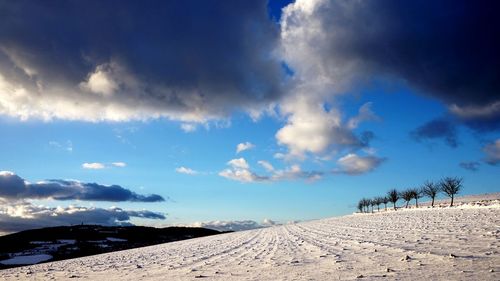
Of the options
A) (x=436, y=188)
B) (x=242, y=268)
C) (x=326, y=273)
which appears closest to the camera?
(x=326, y=273)

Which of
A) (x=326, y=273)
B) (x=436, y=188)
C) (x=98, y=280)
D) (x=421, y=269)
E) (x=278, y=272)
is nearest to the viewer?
(x=421, y=269)

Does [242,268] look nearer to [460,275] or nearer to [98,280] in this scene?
[98,280]

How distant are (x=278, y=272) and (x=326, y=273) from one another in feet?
6.97

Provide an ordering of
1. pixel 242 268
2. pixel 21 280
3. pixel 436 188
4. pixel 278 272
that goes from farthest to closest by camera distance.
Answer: pixel 436 188 → pixel 21 280 → pixel 242 268 → pixel 278 272

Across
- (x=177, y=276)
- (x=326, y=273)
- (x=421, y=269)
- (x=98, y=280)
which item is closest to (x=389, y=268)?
(x=421, y=269)

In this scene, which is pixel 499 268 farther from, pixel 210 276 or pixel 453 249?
pixel 210 276

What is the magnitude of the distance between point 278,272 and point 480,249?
7871 mm

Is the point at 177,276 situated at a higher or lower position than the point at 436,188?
lower

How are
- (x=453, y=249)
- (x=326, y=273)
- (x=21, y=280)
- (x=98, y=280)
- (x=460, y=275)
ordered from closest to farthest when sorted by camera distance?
(x=460, y=275), (x=326, y=273), (x=453, y=249), (x=98, y=280), (x=21, y=280)

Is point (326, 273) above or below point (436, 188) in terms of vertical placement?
below

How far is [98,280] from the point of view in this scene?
58.0ft

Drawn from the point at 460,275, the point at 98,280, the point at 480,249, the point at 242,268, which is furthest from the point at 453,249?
the point at 98,280

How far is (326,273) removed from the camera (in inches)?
480

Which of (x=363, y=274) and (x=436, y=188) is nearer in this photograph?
(x=363, y=274)
